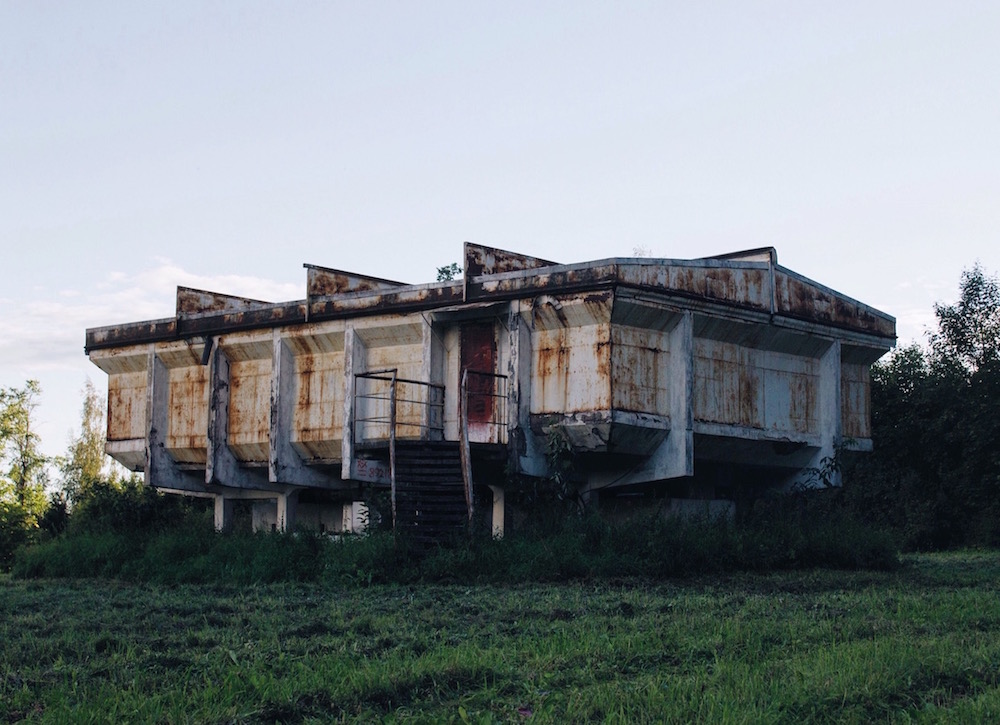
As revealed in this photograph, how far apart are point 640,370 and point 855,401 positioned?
7.08 m

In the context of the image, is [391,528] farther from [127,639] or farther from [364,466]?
[127,639]

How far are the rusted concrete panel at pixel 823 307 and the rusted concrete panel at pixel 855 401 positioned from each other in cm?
98

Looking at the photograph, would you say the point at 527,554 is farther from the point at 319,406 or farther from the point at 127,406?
the point at 127,406

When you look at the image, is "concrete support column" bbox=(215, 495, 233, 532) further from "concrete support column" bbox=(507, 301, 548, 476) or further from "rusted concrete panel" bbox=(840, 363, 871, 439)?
"rusted concrete panel" bbox=(840, 363, 871, 439)

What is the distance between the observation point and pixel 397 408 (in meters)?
23.9

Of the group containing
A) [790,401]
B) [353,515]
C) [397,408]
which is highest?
[790,401]

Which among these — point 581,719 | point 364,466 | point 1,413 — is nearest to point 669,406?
point 364,466

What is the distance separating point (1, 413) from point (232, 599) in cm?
3694

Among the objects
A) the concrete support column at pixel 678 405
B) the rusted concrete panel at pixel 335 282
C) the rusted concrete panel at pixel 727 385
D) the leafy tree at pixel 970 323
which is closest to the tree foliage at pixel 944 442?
the leafy tree at pixel 970 323

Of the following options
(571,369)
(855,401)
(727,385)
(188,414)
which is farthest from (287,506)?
(855,401)

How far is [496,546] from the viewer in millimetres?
19031

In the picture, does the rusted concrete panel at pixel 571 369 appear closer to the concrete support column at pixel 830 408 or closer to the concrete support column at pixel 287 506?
the concrete support column at pixel 830 408

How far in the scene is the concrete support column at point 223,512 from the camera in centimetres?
2820

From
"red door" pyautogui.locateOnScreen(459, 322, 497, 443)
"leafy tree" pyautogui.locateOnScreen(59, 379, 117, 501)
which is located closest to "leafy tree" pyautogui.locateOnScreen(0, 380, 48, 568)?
"leafy tree" pyautogui.locateOnScreen(59, 379, 117, 501)
